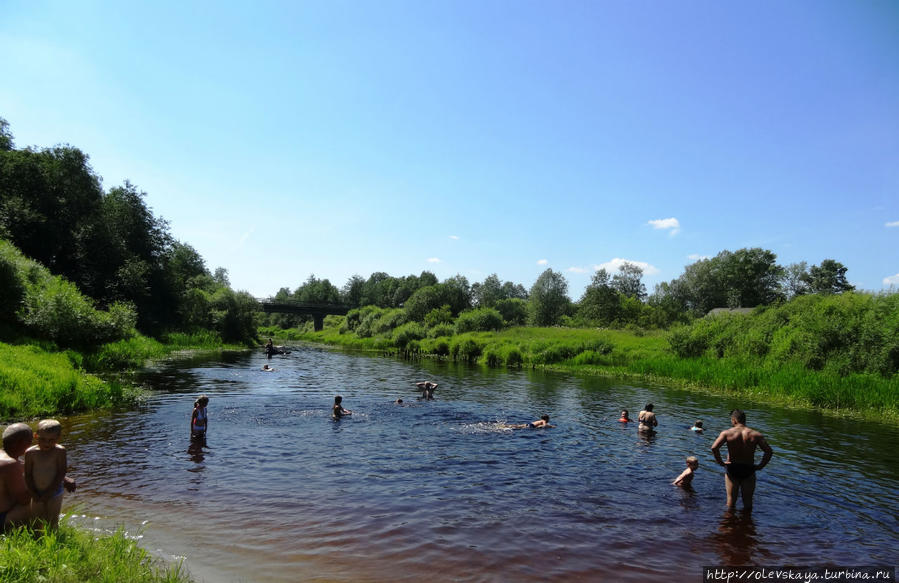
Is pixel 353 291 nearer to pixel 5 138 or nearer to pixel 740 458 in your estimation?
pixel 5 138

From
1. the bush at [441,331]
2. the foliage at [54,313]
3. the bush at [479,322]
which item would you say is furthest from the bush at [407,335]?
the foliage at [54,313]

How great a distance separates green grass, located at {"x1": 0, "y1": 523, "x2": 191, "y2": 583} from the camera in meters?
5.43

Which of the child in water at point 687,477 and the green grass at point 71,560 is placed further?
the child in water at point 687,477

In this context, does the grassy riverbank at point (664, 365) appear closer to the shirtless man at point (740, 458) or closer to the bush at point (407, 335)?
the bush at point (407, 335)

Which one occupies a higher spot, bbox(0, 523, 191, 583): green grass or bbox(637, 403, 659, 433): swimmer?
bbox(0, 523, 191, 583): green grass

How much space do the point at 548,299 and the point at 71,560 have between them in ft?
337

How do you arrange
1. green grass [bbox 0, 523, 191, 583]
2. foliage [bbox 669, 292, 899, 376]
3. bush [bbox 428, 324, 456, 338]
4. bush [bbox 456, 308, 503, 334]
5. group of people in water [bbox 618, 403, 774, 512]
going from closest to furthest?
green grass [bbox 0, 523, 191, 583] → group of people in water [bbox 618, 403, 774, 512] → foliage [bbox 669, 292, 899, 376] → bush [bbox 428, 324, 456, 338] → bush [bbox 456, 308, 503, 334]

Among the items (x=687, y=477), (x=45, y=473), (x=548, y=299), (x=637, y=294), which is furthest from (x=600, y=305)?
(x=45, y=473)

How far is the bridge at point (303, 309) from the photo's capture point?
347 ft

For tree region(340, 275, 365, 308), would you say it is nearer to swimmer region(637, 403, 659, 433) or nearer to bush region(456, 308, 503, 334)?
bush region(456, 308, 503, 334)

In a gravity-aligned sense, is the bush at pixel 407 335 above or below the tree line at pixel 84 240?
below

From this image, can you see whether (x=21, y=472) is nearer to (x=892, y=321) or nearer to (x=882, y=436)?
(x=882, y=436)

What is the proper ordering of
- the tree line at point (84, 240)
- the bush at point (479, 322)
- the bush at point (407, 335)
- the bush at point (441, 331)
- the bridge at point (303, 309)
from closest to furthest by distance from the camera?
the tree line at point (84, 240)
the bush at point (441, 331)
the bush at point (479, 322)
the bush at point (407, 335)
the bridge at point (303, 309)

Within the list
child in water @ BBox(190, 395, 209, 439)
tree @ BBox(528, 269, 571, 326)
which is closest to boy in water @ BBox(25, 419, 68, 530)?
child in water @ BBox(190, 395, 209, 439)
